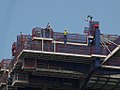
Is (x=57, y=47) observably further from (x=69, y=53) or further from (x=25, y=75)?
(x=25, y=75)

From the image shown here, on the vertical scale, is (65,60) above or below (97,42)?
below

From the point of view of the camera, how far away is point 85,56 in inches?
2955

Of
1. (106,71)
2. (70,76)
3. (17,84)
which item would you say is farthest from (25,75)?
(106,71)

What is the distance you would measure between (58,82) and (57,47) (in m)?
8.98

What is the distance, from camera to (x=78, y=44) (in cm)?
7675

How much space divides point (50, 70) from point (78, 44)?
5.79 m

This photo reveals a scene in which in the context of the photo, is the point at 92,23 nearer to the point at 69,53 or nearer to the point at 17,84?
the point at 69,53

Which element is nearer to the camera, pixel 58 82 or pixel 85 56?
pixel 85 56

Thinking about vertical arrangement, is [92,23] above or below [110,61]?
above

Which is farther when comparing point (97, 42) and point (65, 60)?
point (97, 42)

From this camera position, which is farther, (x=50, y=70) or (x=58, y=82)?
(x=58, y=82)

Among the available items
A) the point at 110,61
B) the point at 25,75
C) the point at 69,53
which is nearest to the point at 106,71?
the point at 110,61

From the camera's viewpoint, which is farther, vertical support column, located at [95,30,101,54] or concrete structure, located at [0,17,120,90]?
vertical support column, located at [95,30,101,54]

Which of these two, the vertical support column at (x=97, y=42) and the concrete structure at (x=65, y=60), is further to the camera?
the vertical support column at (x=97, y=42)
